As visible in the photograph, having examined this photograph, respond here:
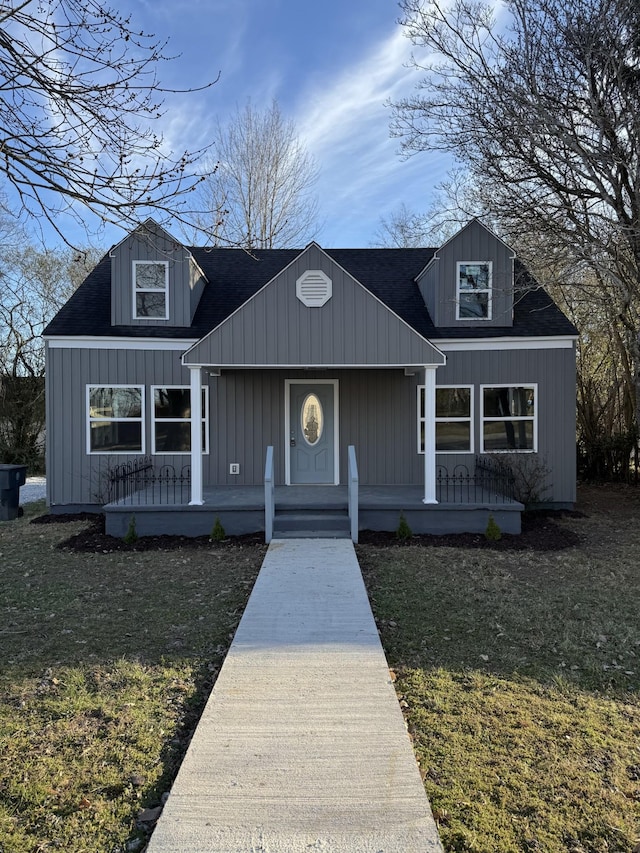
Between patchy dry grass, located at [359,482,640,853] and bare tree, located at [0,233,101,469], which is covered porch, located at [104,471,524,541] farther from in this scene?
bare tree, located at [0,233,101,469]

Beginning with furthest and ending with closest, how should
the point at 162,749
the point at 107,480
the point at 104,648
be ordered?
the point at 107,480
the point at 104,648
the point at 162,749

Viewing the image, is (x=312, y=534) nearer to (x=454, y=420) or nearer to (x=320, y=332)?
(x=320, y=332)

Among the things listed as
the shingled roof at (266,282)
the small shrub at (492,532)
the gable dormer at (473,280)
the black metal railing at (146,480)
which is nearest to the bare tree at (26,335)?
the shingled roof at (266,282)

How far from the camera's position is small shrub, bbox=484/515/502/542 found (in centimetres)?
905

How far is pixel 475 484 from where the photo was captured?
1156 cm

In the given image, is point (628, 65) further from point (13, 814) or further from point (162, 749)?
point (13, 814)

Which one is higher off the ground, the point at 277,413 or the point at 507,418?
the point at 277,413

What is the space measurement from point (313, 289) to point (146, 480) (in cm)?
520

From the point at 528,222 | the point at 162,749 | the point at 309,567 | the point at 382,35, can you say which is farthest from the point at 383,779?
the point at 382,35

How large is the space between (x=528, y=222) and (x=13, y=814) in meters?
12.0

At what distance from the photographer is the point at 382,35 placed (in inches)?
414

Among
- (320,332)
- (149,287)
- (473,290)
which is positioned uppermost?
(149,287)

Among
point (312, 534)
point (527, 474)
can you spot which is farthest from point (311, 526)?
point (527, 474)

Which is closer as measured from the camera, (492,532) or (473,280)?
(492,532)
